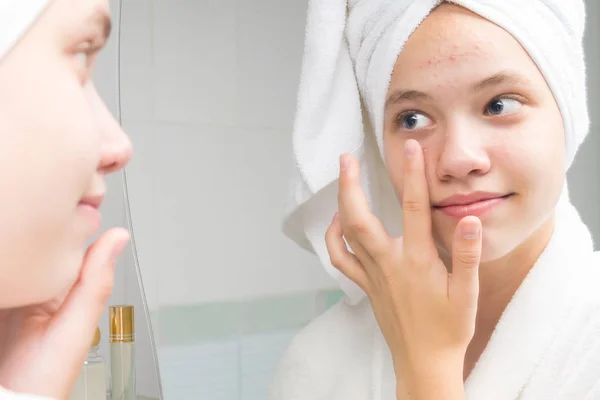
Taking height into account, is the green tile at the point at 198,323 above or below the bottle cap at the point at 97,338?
above

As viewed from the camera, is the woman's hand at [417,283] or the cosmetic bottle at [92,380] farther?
the cosmetic bottle at [92,380]

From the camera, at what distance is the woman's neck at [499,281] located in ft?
2.88

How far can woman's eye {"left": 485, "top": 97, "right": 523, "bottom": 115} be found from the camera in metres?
0.78

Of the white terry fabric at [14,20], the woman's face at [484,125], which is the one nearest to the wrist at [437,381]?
the woman's face at [484,125]

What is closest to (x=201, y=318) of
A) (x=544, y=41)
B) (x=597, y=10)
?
(x=544, y=41)

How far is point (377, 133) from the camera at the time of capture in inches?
34.9

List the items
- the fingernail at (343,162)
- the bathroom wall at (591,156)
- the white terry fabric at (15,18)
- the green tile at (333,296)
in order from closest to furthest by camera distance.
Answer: the white terry fabric at (15,18)
the fingernail at (343,162)
the green tile at (333,296)
the bathroom wall at (591,156)

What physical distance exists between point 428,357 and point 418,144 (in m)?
0.25

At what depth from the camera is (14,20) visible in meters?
0.46

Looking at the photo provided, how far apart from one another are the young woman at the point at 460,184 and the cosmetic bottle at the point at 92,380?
1.05 ft

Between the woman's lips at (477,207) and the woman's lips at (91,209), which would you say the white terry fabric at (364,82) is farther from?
the woman's lips at (91,209)

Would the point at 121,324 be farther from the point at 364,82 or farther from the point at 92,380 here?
the point at 364,82

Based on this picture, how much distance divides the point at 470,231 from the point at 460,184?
70 mm

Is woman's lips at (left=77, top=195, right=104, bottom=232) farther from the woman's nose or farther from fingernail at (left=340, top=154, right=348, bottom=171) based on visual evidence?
fingernail at (left=340, top=154, right=348, bottom=171)
